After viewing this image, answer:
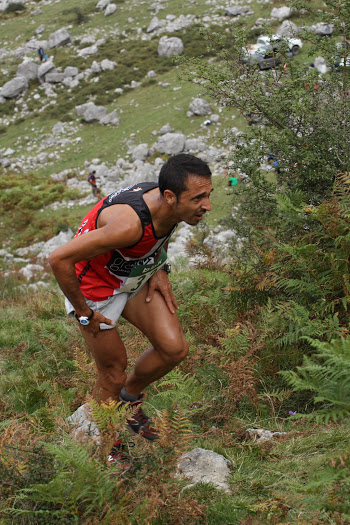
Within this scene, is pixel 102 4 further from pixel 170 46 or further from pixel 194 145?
pixel 194 145

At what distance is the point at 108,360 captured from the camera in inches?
135

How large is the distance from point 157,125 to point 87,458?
24053 millimetres

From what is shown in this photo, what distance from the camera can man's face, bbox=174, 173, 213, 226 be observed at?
3.02 metres

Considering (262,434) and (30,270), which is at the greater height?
(262,434)

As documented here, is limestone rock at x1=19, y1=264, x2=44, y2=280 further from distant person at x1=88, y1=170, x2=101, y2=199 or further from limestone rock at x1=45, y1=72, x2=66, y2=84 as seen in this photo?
limestone rock at x1=45, y1=72, x2=66, y2=84

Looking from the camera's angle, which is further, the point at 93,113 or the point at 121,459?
the point at 93,113

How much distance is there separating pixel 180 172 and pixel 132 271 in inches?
29.7

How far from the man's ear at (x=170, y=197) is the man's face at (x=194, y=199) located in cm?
2

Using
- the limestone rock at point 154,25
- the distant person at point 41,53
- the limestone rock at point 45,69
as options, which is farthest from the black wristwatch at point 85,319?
the distant person at point 41,53

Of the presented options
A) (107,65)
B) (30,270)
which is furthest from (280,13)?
(30,270)

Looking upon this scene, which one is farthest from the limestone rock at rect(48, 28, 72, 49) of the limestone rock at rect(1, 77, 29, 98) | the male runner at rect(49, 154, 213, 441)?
the male runner at rect(49, 154, 213, 441)

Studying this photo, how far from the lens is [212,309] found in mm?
5039

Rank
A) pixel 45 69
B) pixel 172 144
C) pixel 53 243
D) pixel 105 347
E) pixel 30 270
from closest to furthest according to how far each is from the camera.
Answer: pixel 105 347 → pixel 30 270 → pixel 53 243 → pixel 172 144 → pixel 45 69

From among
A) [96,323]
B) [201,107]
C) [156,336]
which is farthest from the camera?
[201,107]
